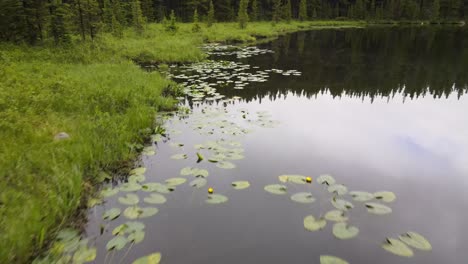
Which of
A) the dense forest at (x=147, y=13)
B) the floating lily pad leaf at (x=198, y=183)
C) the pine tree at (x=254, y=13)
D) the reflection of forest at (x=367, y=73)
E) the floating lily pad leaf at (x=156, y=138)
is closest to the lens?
the floating lily pad leaf at (x=198, y=183)

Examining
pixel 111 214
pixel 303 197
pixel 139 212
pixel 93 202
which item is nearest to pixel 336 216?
pixel 303 197

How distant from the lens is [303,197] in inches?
180

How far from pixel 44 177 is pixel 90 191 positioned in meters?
0.67

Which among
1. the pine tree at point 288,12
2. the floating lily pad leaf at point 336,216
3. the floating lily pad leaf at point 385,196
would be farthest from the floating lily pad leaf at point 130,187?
the pine tree at point 288,12

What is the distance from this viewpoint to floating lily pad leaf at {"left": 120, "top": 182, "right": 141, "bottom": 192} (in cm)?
479

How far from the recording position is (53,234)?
368 cm

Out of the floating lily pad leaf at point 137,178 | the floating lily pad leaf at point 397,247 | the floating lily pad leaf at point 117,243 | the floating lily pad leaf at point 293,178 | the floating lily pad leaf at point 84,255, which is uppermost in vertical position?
the floating lily pad leaf at point 137,178

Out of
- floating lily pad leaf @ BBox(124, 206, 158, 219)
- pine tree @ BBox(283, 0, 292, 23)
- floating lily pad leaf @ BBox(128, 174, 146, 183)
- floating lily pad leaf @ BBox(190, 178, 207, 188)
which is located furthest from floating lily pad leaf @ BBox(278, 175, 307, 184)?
pine tree @ BBox(283, 0, 292, 23)

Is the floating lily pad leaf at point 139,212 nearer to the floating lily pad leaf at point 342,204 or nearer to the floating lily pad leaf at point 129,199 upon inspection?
the floating lily pad leaf at point 129,199

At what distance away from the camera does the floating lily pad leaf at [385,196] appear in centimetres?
460

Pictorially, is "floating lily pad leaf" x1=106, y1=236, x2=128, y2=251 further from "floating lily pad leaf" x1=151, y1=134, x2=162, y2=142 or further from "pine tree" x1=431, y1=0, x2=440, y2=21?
"pine tree" x1=431, y1=0, x2=440, y2=21

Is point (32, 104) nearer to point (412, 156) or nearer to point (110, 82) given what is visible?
point (110, 82)

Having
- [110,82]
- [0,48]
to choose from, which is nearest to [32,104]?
[110,82]

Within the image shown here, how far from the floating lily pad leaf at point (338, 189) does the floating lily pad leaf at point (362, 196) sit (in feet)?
0.39
